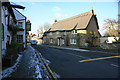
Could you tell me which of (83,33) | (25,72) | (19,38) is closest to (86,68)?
(25,72)

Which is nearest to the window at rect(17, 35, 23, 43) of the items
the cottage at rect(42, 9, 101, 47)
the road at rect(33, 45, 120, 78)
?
the road at rect(33, 45, 120, 78)

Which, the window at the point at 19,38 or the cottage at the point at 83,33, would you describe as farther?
the cottage at the point at 83,33

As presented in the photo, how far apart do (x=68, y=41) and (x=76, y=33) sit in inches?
168

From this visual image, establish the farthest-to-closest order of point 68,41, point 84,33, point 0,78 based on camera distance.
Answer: point 68,41
point 84,33
point 0,78

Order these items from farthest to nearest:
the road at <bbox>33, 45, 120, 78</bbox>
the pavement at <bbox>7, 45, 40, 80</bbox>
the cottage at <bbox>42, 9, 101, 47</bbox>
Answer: the cottage at <bbox>42, 9, 101, 47</bbox>, the road at <bbox>33, 45, 120, 78</bbox>, the pavement at <bbox>7, 45, 40, 80</bbox>

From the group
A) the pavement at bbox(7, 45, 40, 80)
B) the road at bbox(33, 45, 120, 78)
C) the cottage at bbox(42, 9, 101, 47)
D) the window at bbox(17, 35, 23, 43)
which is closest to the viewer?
the pavement at bbox(7, 45, 40, 80)

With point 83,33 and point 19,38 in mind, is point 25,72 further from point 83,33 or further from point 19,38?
point 83,33

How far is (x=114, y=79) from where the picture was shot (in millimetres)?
4906

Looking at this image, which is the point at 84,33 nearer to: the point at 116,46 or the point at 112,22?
the point at 116,46

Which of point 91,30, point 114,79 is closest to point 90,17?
point 91,30

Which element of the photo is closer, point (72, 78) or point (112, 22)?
point (72, 78)

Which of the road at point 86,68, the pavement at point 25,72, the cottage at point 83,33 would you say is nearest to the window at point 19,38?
the road at point 86,68

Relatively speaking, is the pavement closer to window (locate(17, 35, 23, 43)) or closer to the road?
the road

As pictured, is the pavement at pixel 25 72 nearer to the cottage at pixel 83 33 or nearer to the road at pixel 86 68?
the road at pixel 86 68
